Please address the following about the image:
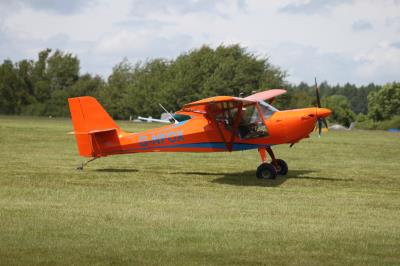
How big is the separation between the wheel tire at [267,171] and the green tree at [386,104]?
82.3 metres

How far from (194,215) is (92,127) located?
22.7ft

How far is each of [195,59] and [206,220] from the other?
68330mm

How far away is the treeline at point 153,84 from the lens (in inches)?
2889

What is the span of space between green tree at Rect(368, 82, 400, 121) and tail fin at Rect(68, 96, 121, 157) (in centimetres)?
8261

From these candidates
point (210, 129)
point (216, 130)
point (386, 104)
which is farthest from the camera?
point (386, 104)

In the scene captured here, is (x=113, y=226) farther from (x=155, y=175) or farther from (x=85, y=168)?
(x=85, y=168)

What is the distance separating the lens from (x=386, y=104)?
97.6 metres

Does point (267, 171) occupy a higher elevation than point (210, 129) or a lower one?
lower

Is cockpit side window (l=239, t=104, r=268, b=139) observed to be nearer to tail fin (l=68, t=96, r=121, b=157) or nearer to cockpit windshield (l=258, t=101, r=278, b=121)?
cockpit windshield (l=258, t=101, r=278, b=121)

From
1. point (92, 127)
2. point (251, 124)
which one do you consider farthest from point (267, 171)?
point (92, 127)

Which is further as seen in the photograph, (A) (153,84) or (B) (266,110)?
(A) (153,84)

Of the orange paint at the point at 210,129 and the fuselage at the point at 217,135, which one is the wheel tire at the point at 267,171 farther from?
the fuselage at the point at 217,135

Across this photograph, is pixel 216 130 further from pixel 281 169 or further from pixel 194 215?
pixel 194 215

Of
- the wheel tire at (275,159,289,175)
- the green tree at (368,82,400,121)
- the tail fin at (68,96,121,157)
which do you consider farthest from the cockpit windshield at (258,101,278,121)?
the green tree at (368,82,400,121)
